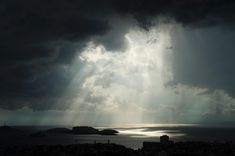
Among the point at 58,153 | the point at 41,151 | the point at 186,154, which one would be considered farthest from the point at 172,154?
the point at 41,151

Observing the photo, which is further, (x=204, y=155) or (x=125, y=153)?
(x=125, y=153)

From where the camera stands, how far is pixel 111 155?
88.2m

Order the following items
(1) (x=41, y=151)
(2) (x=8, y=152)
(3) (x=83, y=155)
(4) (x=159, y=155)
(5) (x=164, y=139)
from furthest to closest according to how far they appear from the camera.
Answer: (5) (x=164, y=139) → (2) (x=8, y=152) → (1) (x=41, y=151) → (3) (x=83, y=155) → (4) (x=159, y=155)

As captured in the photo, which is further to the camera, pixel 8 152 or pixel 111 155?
pixel 8 152

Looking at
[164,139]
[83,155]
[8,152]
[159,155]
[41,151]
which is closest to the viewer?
[159,155]

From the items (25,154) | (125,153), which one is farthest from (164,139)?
(25,154)

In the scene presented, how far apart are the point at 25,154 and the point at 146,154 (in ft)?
104

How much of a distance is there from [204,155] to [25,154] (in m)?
45.9

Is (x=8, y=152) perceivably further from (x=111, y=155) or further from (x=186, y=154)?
(x=186, y=154)

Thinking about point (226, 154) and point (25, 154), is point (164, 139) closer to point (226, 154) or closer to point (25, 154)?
point (226, 154)

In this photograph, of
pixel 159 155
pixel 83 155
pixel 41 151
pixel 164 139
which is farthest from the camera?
pixel 164 139

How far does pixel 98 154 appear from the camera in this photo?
8788 centimetres

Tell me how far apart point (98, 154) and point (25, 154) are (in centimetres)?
1973

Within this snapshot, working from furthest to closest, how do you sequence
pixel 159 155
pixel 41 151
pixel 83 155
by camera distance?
pixel 41 151
pixel 83 155
pixel 159 155
